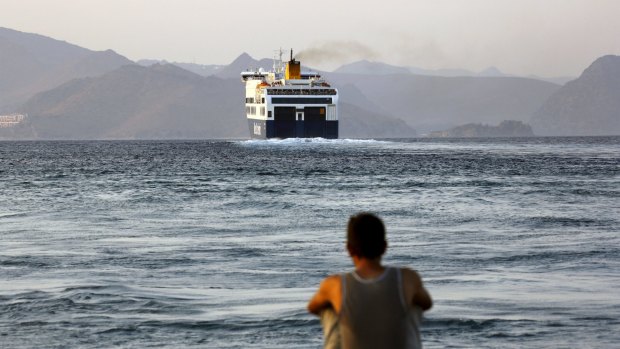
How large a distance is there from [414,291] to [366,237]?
42 centimetres

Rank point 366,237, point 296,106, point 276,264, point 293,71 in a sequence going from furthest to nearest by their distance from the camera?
1. point 293,71
2. point 296,106
3. point 276,264
4. point 366,237

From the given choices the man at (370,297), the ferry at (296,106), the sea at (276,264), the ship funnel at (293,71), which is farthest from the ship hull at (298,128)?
the man at (370,297)

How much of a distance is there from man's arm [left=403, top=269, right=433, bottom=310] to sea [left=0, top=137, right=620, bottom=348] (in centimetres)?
831

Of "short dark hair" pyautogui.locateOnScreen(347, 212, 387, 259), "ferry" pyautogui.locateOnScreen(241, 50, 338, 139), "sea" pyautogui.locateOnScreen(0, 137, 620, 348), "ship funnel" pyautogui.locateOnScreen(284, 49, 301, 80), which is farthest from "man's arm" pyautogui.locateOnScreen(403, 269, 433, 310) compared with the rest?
"ship funnel" pyautogui.locateOnScreen(284, 49, 301, 80)

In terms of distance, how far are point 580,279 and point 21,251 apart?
43.0 ft

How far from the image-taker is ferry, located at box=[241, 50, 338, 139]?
160625 mm

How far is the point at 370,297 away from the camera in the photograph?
6645 millimetres

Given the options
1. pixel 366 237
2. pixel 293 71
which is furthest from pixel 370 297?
pixel 293 71

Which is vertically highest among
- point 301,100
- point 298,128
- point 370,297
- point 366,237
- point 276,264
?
point 301,100

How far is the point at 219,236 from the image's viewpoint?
3102 centimetres

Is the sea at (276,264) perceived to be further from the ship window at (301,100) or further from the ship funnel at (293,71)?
the ship funnel at (293,71)

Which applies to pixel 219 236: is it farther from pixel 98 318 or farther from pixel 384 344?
pixel 384 344

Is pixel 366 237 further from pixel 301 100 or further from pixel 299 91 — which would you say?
pixel 299 91

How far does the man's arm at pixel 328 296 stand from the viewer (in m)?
6.61
